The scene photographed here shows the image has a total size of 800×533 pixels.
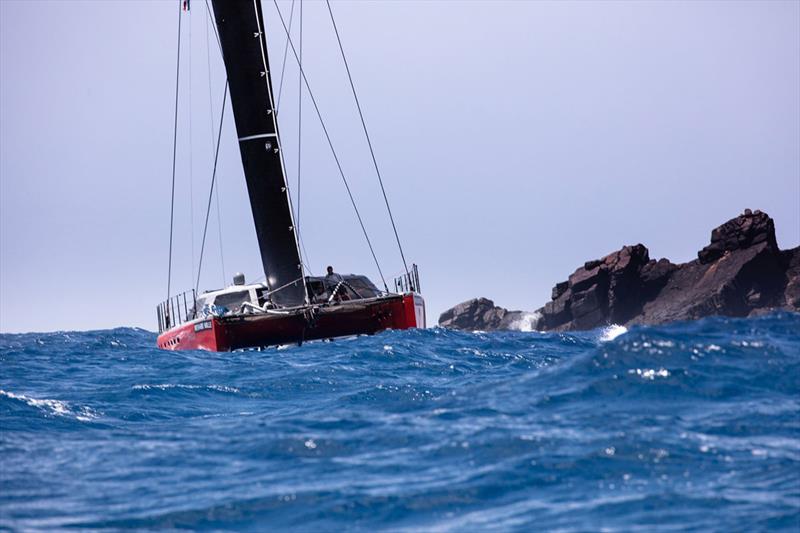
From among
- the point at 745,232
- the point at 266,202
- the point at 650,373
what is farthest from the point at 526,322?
the point at 650,373

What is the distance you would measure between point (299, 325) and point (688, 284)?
64854 millimetres

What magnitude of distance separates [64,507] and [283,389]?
8825 mm

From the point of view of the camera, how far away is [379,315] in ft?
101

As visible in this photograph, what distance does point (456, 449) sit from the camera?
10797mm

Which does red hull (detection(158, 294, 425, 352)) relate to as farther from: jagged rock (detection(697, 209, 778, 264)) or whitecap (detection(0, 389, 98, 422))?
A: jagged rock (detection(697, 209, 778, 264))

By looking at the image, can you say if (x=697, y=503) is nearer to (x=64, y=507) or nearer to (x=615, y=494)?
(x=615, y=494)

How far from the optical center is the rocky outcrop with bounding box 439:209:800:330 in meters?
83.1

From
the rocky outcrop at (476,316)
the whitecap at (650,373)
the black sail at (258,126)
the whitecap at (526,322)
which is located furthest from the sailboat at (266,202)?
the rocky outcrop at (476,316)

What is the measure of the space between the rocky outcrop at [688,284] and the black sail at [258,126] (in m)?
57.8

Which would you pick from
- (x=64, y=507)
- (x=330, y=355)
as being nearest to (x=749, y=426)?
(x=64, y=507)


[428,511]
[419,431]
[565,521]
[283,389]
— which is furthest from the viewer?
[283,389]

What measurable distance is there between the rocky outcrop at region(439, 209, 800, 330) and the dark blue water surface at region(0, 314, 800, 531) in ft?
225

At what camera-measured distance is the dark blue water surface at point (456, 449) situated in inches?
350

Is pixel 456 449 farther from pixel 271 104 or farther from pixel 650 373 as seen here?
pixel 271 104
